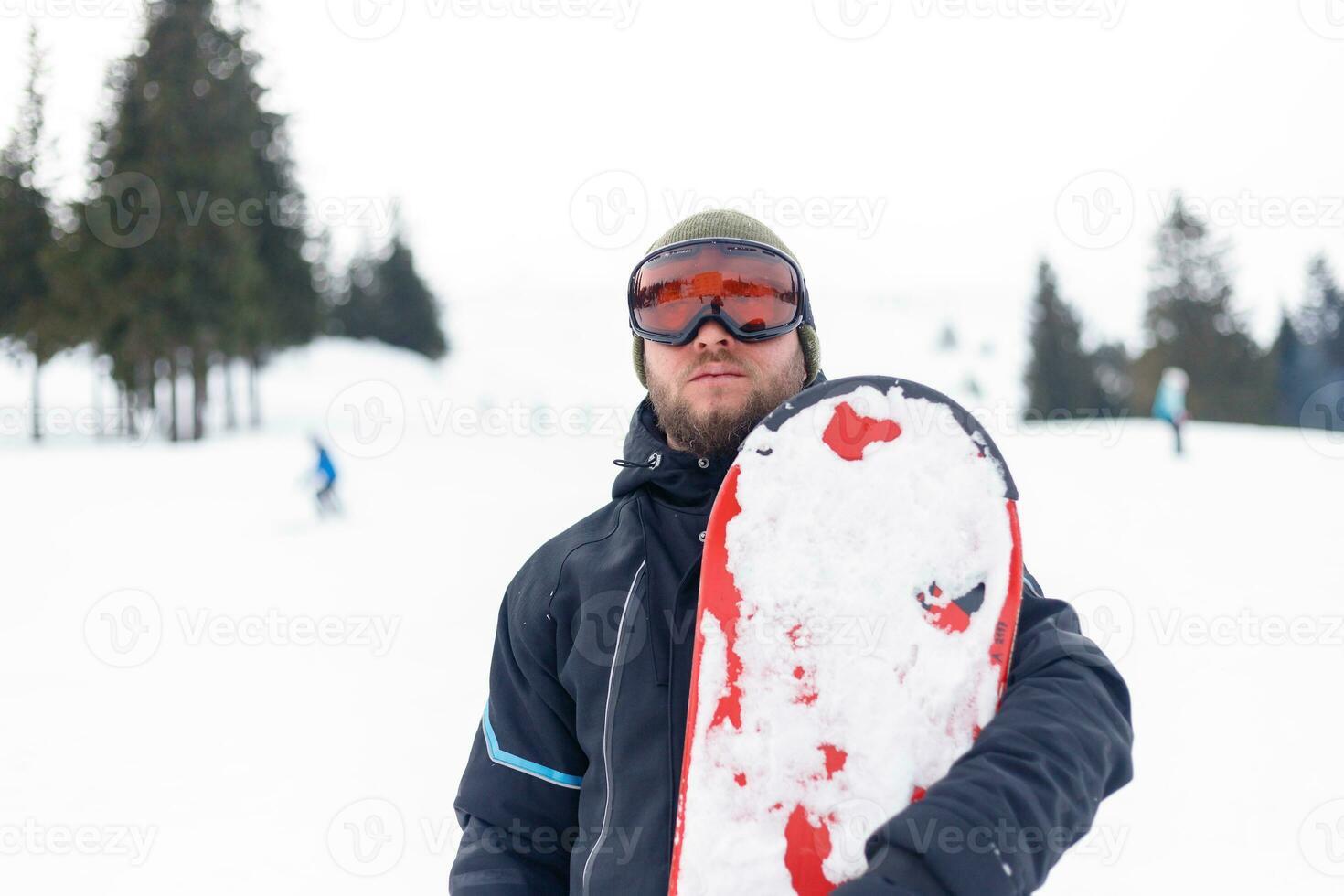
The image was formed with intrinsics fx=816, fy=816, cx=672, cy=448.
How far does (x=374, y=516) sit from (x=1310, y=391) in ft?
150

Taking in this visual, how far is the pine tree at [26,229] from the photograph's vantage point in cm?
2445

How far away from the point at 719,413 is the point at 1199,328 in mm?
41488

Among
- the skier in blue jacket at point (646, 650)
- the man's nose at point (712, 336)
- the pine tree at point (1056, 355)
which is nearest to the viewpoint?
the skier in blue jacket at point (646, 650)

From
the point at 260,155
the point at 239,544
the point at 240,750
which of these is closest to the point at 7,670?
the point at 240,750

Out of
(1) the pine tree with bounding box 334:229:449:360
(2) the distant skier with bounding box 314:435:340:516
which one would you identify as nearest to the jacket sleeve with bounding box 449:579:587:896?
(2) the distant skier with bounding box 314:435:340:516

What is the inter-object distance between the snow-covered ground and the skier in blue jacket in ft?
8.37

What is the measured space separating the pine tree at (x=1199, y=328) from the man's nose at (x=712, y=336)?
40.1 metres

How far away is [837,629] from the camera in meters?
1.61

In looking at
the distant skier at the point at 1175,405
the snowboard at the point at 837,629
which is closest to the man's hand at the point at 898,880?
the snowboard at the point at 837,629

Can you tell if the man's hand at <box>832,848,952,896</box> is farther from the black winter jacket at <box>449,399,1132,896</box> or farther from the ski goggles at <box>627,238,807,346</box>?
the ski goggles at <box>627,238,807,346</box>

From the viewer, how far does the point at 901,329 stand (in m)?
82.9

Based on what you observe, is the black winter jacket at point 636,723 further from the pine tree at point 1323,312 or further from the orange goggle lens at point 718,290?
the pine tree at point 1323,312

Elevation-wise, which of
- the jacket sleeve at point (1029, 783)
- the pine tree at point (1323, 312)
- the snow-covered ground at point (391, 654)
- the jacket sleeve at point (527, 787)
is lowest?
the snow-covered ground at point (391, 654)

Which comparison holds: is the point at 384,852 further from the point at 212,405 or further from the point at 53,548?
the point at 212,405
